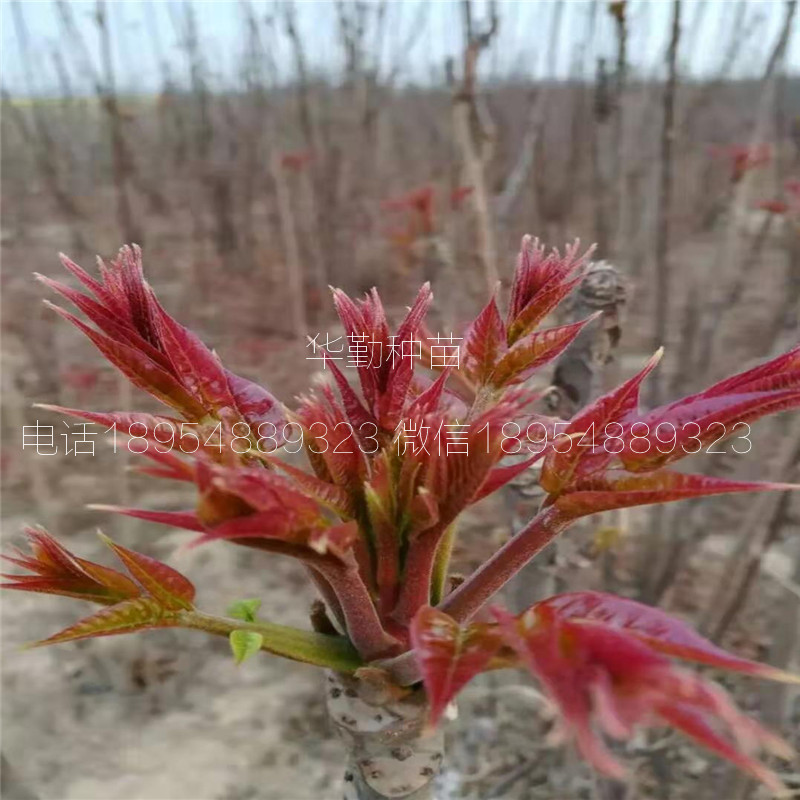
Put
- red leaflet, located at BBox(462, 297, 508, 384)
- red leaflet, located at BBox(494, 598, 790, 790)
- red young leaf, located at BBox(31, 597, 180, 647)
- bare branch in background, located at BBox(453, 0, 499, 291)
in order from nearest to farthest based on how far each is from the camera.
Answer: red leaflet, located at BBox(494, 598, 790, 790) → red young leaf, located at BBox(31, 597, 180, 647) → red leaflet, located at BBox(462, 297, 508, 384) → bare branch in background, located at BBox(453, 0, 499, 291)

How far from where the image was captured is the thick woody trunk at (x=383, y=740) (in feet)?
1.59

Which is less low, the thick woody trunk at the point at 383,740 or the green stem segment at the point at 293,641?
the green stem segment at the point at 293,641

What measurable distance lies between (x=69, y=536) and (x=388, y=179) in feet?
11.1

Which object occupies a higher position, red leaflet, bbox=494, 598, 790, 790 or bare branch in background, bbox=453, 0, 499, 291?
bare branch in background, bbox=453, 0, 499, 291

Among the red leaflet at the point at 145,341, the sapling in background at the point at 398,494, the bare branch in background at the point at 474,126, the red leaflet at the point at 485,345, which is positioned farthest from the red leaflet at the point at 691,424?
the bare branch in background at the point at 474,126

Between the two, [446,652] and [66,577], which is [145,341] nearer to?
[66,577]

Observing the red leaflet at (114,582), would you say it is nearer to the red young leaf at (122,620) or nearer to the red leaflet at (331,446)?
the red young leaf at (122,620)

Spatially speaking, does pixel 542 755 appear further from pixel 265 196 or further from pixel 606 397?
pixel 265 196

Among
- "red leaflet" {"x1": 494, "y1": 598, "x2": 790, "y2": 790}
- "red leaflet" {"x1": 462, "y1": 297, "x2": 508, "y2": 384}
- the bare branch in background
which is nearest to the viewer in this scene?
"red leaflet" {"x1": 494, "y1": 598, "x2": 790, "y2": 790}

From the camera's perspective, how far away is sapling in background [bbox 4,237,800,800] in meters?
0.34

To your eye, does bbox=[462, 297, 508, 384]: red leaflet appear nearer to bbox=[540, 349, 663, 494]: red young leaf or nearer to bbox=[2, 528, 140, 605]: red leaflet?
bbox=[540, 349, 663, 494]: red young leaf

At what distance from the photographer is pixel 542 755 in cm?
165

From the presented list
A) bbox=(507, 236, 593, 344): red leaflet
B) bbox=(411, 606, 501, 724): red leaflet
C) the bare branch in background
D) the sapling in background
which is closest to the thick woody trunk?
the sapling in background

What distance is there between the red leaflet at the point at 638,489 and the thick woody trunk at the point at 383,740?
167 millimetres
